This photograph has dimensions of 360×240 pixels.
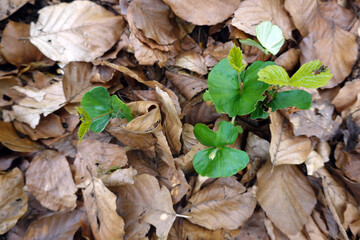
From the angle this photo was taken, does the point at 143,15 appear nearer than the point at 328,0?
Yes

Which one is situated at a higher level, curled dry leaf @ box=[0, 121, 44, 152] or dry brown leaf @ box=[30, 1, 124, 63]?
dry brown leaf @ box=[30, 1, 124, 63]

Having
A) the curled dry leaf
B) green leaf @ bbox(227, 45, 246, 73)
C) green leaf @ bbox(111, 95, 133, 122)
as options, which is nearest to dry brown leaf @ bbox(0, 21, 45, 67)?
the curled dry leaf

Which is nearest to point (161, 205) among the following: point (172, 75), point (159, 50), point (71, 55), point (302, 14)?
point (172, 75)

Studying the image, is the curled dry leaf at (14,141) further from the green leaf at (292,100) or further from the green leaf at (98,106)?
the green leaf at (292,100)

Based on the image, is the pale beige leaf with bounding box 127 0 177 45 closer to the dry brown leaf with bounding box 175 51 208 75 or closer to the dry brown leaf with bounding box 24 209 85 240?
the dry brown leaf with bounding box 175 51 208 75

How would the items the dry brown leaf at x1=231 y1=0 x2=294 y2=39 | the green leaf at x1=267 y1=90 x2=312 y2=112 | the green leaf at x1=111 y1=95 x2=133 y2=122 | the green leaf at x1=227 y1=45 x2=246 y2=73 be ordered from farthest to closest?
the dry brown leaf at x1=231 y1=0 x2=294 y2=39 → the green leaf at x1=111 y1=95 x2=133 y2=122 → the green leaf at x1=267 y1=90 x2=312 y2=112 → the green leaf at x1=227 y1=45 x2=246 y2=73

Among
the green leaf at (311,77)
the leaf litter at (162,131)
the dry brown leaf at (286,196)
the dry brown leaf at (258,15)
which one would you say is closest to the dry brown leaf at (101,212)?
the leaf litter at (162,131)

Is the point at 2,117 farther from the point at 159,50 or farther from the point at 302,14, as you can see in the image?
Result: the point at 302,14
